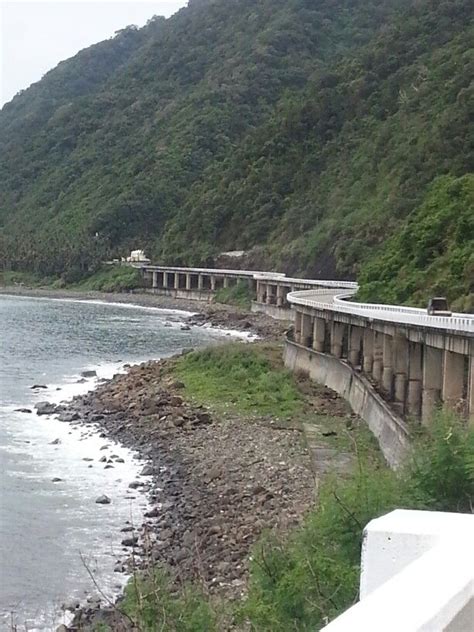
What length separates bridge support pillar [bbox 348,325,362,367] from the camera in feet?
115

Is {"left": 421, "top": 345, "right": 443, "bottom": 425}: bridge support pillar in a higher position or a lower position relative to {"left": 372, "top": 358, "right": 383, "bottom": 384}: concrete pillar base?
higher

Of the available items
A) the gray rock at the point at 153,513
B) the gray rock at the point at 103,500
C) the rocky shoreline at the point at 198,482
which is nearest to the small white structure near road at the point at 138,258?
the rocky shoreline at the point at 198,482

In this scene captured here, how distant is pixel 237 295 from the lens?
8988 cm

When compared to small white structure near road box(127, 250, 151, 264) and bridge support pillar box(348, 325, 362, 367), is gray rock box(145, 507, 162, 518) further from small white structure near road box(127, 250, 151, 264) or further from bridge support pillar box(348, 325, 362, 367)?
small white structure near road box(127, 250, 151, 264)

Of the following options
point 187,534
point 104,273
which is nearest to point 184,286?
point 104,273

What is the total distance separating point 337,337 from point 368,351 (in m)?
4.23

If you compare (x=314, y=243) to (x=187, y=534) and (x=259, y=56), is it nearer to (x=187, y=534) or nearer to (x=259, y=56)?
(x=187, y=534)

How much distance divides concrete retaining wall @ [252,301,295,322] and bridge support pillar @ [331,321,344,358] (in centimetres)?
2910

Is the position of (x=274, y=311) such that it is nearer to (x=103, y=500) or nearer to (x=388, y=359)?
(x=388, y=359)

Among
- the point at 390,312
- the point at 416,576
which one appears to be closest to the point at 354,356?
the point at 390,312

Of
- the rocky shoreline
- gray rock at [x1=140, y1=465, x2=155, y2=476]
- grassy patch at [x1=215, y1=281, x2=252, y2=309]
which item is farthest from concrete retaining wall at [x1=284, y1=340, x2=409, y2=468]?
grassy patch at [x1=215, y1=281, x2=252, y2=309]

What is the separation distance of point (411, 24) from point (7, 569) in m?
95.1

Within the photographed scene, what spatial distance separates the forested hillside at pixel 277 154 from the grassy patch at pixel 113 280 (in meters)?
2.89

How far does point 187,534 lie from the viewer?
18.4 meters
